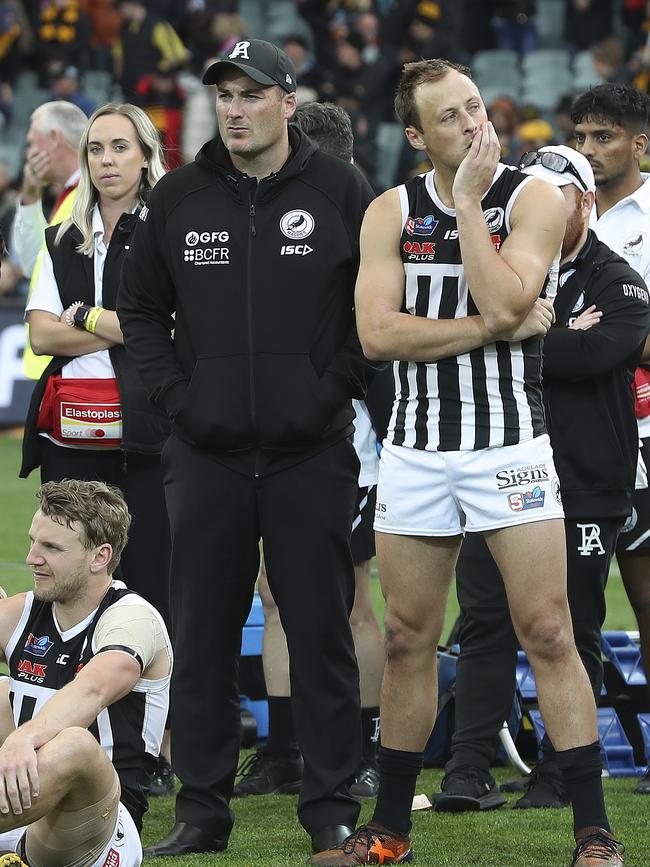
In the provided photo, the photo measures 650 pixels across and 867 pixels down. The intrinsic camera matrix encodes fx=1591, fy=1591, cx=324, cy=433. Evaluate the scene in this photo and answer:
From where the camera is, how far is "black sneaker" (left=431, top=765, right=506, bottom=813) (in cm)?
495

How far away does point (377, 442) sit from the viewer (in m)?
5.59

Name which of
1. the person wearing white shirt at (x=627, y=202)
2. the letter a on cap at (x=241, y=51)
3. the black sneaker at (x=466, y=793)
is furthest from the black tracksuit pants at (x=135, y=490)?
the person wearing white shirt at (x=627, y=202)

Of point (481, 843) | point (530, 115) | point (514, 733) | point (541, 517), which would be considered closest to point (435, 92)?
point (541, 517)

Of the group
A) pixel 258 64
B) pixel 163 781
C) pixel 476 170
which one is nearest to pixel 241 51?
pixel 258 64

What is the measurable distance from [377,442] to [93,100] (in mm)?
13362

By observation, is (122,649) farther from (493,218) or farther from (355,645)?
(355,645)

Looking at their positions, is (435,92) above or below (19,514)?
above

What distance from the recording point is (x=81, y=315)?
5.15 metres

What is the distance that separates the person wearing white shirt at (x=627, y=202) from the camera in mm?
5371

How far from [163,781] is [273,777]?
1.21 ft

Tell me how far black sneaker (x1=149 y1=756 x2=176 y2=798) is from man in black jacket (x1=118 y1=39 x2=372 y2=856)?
0.82 m

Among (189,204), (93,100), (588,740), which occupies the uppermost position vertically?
(93,100)

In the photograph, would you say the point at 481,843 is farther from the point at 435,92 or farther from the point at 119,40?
the point at 119,40

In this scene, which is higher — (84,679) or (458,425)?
(458,425)
